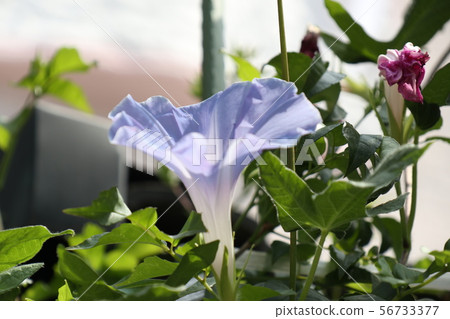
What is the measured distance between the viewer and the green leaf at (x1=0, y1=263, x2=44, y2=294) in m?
0.29

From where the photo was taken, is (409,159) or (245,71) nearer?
(409,159)

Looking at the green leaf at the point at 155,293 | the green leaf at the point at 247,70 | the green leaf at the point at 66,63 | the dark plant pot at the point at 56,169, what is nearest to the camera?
the green leaf at the point at 155,293

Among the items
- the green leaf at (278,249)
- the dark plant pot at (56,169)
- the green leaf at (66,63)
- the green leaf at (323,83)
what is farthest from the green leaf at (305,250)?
the dark plant pot at (56,169)

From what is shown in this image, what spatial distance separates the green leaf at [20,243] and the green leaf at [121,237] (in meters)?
0.03

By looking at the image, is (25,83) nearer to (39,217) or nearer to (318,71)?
(39,217)

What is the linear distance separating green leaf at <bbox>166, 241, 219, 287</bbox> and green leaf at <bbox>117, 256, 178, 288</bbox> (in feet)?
0.11

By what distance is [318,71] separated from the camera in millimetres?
384

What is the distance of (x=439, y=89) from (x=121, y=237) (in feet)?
0.76

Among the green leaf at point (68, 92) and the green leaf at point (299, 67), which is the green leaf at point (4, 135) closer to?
the green leaf at point (68, 92)

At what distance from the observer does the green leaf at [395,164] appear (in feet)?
0.77

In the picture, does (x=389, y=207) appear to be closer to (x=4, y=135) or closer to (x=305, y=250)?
(x=305, y=250)

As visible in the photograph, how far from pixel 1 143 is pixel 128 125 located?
53 cm

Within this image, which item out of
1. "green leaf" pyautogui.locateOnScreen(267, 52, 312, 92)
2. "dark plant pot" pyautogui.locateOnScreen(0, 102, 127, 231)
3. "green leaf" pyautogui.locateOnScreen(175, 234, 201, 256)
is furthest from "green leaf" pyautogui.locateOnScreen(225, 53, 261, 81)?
"dark plant pot" pyautogui.locateOnScreen(0, 102, 127, 231)
